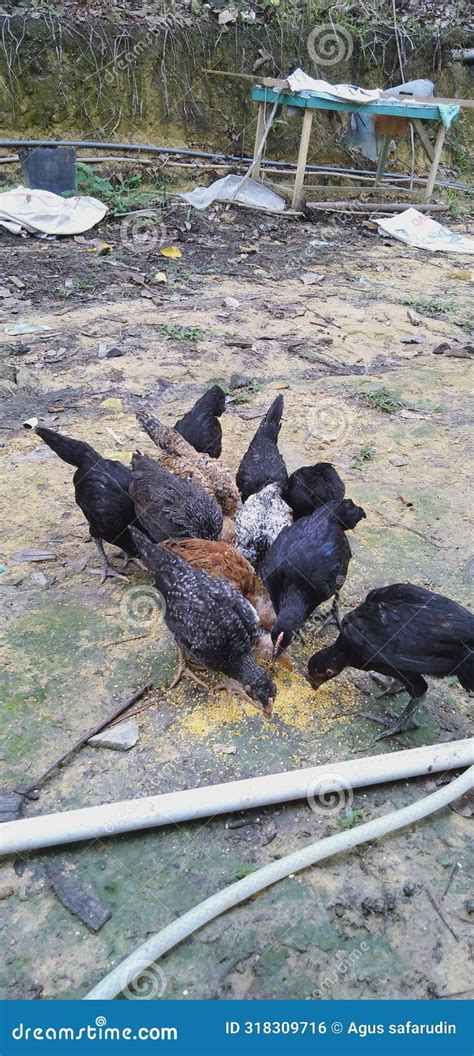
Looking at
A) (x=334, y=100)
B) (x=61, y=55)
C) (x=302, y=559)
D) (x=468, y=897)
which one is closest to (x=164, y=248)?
(x=334, y=100)

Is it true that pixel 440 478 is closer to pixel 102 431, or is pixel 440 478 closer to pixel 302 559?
pixel 302 559

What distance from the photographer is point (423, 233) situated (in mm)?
11711

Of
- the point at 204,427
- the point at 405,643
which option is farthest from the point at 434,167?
the point at 405,643

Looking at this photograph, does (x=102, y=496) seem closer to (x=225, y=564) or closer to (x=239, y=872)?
(x=225, y=564)

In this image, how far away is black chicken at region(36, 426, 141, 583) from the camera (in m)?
4.11

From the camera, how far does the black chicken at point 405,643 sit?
303cm

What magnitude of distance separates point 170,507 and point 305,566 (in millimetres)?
897

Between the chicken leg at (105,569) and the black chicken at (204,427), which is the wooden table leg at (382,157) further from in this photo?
the chicken leg at (105,569)

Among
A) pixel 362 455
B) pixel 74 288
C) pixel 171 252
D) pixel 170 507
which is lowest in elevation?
pixel 362 455

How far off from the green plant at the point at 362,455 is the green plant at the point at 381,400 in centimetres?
75

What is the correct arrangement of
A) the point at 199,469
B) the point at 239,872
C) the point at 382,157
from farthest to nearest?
the point at 382,157 < the point at 199,469 < the point at 239,872

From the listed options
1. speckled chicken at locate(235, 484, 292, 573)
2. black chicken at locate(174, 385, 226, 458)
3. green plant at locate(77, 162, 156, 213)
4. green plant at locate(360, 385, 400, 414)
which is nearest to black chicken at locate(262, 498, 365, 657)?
speckled chicken at locate(235, 484, 292, 573)

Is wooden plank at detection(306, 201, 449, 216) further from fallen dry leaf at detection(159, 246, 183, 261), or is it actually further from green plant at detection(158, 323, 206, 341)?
green plant at detection(158, 323, 206, 341)

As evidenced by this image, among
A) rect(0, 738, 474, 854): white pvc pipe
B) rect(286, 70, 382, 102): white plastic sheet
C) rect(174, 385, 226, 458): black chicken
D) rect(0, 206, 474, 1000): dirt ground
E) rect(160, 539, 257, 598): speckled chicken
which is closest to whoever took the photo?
rect(0, 206, 474, 1000): dirt ground
